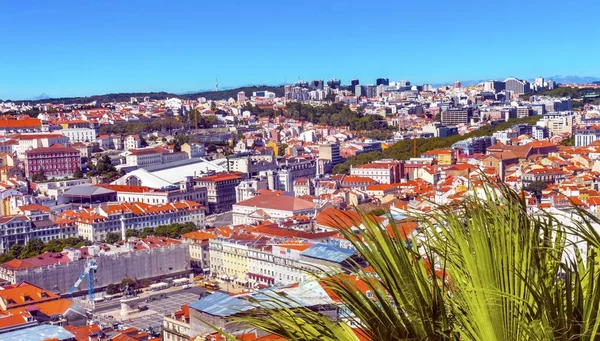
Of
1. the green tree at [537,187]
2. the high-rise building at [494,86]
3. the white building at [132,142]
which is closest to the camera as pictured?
the green tree at [537,187]

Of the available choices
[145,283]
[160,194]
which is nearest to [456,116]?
[160,194]

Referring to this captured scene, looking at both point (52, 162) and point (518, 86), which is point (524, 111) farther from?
point (52, 162)

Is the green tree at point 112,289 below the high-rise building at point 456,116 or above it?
below

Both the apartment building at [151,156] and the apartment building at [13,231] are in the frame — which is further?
the apartment building at [151,156]

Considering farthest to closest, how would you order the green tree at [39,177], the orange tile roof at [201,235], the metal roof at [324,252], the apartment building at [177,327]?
the green tree at [39,177] → the orange tile roof at [201,235] → the metal roof at [324,252] → the apartment building at [177,327]

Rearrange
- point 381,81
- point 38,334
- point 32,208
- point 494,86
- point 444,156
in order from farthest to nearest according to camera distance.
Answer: point 381,81
point 494,86
point 444,156
point 32,208
point 38,334

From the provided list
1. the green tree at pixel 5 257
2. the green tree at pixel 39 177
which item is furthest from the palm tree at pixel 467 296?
the green tree at pixel 39 177

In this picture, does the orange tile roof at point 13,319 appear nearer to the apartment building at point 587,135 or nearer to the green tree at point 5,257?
the green tree at point 5,257

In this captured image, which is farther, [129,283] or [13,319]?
[129,283]
